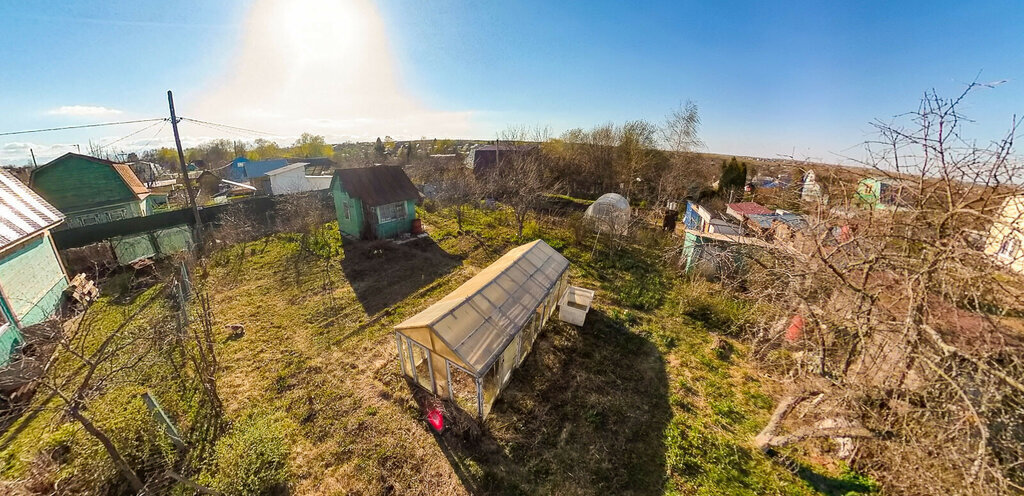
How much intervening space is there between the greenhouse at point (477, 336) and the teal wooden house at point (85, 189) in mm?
23171

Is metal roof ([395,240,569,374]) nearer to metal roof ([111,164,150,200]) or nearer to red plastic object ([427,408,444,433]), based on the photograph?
red plastic object ([427,408,444,433])

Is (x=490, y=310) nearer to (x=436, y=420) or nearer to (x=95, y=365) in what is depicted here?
(x=436, y=420)

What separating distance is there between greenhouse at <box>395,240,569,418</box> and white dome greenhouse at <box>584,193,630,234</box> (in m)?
9.12

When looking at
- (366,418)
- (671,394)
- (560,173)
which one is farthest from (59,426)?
(560,173)

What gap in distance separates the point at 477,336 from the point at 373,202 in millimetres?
12716

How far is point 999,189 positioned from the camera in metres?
4.05

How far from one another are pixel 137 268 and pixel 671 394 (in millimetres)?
20362

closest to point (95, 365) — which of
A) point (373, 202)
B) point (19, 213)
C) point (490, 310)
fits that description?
point (490, 310)

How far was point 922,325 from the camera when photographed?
12.9 feet

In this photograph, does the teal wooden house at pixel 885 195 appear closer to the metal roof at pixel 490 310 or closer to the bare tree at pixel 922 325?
the bare tree at pixel 922 325

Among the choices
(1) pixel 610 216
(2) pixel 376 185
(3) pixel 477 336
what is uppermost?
(2) pixel 376 185

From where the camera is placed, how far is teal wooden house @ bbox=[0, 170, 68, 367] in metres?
8.62

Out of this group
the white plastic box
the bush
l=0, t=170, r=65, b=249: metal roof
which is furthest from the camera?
the white plastic box

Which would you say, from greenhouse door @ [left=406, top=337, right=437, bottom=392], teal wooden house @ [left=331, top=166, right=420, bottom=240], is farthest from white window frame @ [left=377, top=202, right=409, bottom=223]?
greenhouse door @ [left=406, top=337, right=437, bottom=392]
